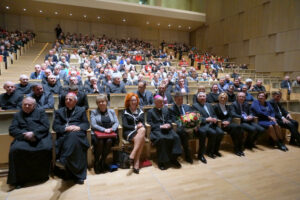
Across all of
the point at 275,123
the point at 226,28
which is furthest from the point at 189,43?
the point at 275,123

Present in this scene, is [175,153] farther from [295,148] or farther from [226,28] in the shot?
[226,28]

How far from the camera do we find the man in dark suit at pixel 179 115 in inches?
111

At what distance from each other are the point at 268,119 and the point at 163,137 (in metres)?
1.93

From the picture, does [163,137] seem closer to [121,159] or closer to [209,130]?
[121,159]

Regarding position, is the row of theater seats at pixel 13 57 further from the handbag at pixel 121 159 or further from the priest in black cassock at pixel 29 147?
the handbag at pixel 121 159

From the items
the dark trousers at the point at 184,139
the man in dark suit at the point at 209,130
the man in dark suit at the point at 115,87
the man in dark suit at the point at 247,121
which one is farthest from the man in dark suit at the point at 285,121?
the man in dark suit at the point at 115,87

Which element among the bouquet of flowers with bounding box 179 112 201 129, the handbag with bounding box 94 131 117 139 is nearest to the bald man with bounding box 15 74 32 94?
the handbag with bounding box 94 131 117 139

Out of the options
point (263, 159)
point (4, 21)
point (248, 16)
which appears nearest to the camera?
point (263, 159)

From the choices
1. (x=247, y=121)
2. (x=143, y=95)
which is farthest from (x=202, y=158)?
(x=143, y=95)

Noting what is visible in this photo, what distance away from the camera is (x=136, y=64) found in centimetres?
893

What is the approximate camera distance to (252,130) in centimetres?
318

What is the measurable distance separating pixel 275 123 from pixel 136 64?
642cm

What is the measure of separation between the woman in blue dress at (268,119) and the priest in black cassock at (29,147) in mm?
3115

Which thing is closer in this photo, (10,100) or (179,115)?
(179,115)
